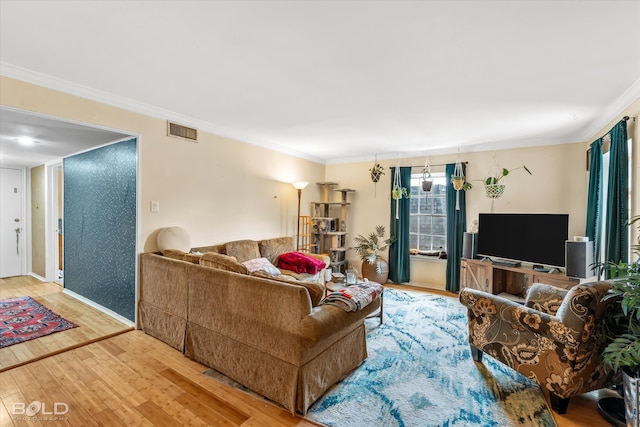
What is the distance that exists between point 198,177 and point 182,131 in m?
0.59

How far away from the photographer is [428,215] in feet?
17.0

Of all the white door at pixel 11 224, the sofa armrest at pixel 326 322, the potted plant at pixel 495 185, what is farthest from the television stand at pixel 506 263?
the white door at pixel 11 224

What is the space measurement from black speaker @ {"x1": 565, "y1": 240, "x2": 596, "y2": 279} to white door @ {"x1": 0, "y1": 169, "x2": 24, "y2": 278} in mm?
8971

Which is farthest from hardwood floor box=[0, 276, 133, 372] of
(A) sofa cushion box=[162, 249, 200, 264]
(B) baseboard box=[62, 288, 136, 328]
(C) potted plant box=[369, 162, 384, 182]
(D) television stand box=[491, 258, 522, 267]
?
(D) television stand box=[491, 258, 522, 267]

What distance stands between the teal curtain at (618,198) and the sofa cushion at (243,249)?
407cm

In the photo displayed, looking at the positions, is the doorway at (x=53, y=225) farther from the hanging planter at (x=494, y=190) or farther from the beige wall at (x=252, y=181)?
the hanging planter at (x=494, y=190)

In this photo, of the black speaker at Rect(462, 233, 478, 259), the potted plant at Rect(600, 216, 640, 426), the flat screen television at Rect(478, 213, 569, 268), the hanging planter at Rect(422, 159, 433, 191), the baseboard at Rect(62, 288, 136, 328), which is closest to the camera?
the potted plant at Rect(600, 216, 640, 426)

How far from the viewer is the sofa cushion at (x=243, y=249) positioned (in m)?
3.92

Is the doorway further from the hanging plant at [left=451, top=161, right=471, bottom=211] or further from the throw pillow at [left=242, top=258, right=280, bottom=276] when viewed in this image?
the hanging plant at [left=451, top=161, right=471, bottom=211]

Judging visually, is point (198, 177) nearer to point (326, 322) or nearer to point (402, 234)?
point (326, 322)

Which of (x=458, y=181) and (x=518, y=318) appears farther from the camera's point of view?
(x=458, y=181)

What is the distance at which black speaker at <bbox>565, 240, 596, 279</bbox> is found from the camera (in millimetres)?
3133

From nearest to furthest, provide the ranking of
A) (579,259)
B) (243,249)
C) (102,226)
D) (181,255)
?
(181,255), (579,259), (102,226), (243,249)

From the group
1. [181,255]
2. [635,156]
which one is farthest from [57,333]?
[635,156]
